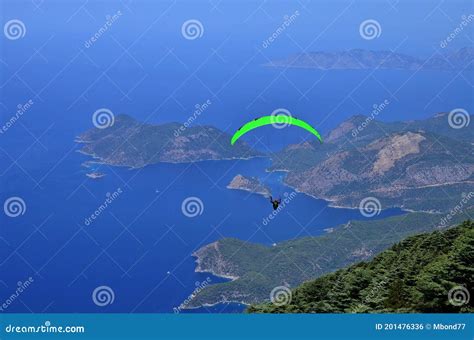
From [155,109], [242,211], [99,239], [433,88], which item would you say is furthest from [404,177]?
[99,239]

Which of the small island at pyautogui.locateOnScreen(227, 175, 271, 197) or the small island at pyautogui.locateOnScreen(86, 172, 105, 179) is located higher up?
the small island at pyautogui.locateOnScreen(227, 175, 271, 197)

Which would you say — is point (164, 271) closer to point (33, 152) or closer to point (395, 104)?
point (33, 152)

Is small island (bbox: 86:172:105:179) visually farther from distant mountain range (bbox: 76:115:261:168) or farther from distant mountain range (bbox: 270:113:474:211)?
distant mountain range (bbox: 270:113:474:211)

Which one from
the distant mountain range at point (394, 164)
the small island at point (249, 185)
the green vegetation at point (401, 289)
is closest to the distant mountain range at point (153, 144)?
the small island at point (249, 185)

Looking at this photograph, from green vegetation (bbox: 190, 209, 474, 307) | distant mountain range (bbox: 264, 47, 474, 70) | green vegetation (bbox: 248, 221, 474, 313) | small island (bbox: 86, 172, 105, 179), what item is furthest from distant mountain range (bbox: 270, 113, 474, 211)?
green vegetation (bbox: 248, 221, 474, 313)

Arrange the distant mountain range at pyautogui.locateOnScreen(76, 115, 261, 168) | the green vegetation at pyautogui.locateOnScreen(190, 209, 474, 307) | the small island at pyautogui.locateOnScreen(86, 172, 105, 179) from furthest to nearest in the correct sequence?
the distant mountain range at pyautogui.locateOnScreen(76, 115, 261, 168)
the small island at pyautogui.locateOnScreen(86, 172, 105, 179)
the green vegetation at pyautogui.locateOnScreen(190, 209, 474, 307)

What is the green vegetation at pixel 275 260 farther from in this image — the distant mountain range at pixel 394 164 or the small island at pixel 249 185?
the distant mountain range at pixel 394 164
